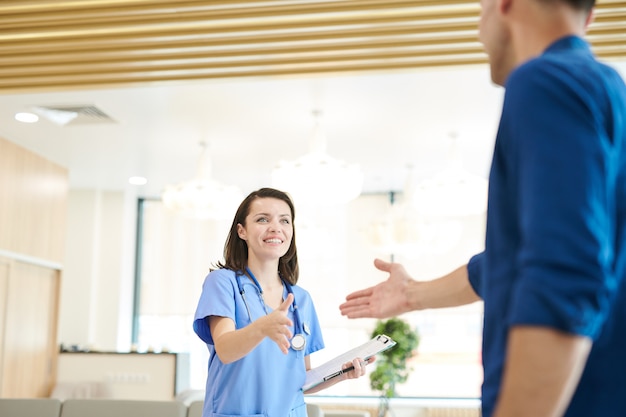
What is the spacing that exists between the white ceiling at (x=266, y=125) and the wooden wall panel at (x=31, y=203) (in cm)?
15

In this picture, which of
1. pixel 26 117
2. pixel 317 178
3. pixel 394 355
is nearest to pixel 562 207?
pixel 317 178

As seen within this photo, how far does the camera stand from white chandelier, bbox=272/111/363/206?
20.5ft

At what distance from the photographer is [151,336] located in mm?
10570

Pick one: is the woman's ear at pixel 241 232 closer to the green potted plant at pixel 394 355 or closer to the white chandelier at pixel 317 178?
the white chandelier at pixel 317 178

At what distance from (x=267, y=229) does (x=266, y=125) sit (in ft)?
15.6

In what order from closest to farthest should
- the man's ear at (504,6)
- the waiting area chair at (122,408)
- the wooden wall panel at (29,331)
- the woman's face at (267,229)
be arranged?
the man's ear at (504,6), the woman's face at (267,229), the waiting area chair at (122,408), the wooden wall panel at (29,331)

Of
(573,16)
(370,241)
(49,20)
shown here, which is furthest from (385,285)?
(370,241)

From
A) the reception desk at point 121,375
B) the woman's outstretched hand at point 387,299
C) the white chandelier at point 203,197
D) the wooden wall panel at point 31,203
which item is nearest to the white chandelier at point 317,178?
the white chandelier at point 203,197

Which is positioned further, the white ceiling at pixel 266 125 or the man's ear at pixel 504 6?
the white ceiling at pixel 266 125

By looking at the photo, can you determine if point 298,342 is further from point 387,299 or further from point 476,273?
point 476,273

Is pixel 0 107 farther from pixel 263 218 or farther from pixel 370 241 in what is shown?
pixel 263 218

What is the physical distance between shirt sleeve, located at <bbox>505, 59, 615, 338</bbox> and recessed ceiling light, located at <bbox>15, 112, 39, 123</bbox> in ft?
21.1

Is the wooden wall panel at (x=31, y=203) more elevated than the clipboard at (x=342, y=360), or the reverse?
the wooden wall panel at (x=31, y=203)

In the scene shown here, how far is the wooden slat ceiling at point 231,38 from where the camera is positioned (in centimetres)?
429
